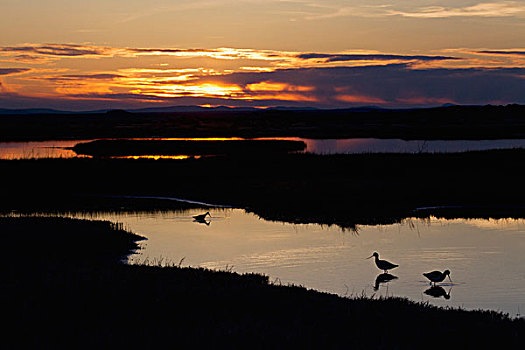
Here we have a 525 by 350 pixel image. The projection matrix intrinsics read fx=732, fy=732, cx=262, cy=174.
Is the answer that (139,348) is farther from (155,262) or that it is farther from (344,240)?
(344,240)

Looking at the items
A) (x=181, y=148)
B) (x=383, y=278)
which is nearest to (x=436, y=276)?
(x=383, y=278)

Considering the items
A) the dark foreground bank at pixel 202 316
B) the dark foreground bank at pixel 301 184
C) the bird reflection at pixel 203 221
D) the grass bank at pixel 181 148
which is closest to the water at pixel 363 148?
the grass bank at pixel 181 148

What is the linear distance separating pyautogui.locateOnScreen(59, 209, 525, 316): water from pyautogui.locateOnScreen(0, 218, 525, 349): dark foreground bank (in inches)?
172

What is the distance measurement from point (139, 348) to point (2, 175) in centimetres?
4802

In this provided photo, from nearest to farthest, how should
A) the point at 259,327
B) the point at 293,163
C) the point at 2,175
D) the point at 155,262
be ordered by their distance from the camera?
the point at 259,327 → the point at 155,262 → the point at 2,175 → the point at 293,163

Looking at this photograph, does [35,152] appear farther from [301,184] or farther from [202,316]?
[202,316]

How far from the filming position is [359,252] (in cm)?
2648

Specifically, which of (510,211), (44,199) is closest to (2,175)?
(44,199)

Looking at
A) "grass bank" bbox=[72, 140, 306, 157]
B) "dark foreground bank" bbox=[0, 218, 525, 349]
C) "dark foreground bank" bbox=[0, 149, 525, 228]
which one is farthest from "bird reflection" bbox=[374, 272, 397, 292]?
"grass bank" bbox=[72, 140, 306, 157]

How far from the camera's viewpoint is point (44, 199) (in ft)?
148

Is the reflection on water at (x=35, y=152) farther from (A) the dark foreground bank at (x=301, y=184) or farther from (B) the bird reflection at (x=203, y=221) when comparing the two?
(B) the bird reflection at (x=203, y=221)

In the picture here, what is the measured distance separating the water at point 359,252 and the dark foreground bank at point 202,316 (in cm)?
436

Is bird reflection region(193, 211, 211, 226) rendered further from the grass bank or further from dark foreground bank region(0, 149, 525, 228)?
the grass bank

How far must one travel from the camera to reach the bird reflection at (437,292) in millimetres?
19703
